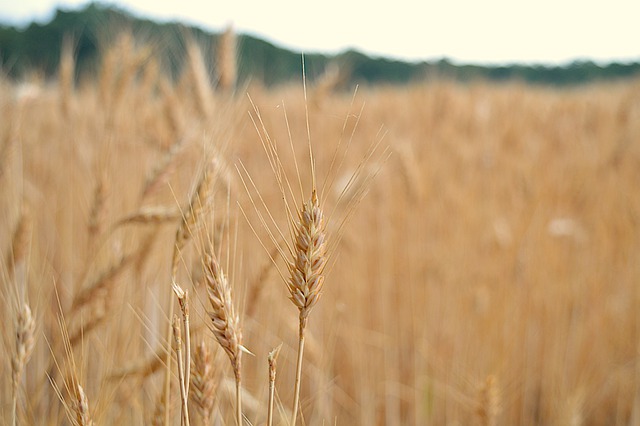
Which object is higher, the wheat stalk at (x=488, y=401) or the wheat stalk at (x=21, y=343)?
the wheat stalk at (x=21, y=343)

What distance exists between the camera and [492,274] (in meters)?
1.96

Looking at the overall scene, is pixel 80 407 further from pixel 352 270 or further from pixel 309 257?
pixel 352 270

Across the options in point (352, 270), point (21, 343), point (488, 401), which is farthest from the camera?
point (352, 270)

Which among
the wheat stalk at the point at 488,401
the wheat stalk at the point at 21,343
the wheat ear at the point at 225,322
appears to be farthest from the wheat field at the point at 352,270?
the wheat ear at the point at 225,322

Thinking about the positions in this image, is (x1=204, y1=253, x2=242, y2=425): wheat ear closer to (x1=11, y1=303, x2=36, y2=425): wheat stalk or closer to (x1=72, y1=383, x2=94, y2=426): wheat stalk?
(x1=72, y1=383, x2=94, y2=426): wheat stalk

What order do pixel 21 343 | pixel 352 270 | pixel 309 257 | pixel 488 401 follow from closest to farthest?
pixel 309 257
pixel 21 343
pixel 488 401
pixel 352 270

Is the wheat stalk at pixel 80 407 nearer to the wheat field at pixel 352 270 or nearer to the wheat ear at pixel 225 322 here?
the wheat ear at pixel 225 322

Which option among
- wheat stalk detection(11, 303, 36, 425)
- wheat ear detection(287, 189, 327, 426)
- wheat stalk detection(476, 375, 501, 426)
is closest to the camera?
wheat ear detection(287, 189, 327, 426)

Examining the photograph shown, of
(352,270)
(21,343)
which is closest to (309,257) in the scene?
(21,343)

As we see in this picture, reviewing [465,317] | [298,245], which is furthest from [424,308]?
[298,245]

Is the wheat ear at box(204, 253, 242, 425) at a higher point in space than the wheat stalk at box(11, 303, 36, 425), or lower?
higher

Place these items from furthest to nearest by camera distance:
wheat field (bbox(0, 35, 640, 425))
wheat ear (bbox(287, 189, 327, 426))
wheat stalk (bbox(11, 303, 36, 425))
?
wheat field (bbox(0, 35, 640, 425)) → wheat stalk (bbox(11, 303, 36, 425)) → wheat ear (bbox(287, 189, 327, 426))

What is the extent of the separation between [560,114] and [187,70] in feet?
13.5

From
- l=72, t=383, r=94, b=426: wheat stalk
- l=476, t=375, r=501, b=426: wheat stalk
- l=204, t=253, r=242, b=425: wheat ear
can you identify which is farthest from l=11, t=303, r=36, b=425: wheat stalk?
l=476, t=375, r=501, b=426: wheat stalk
